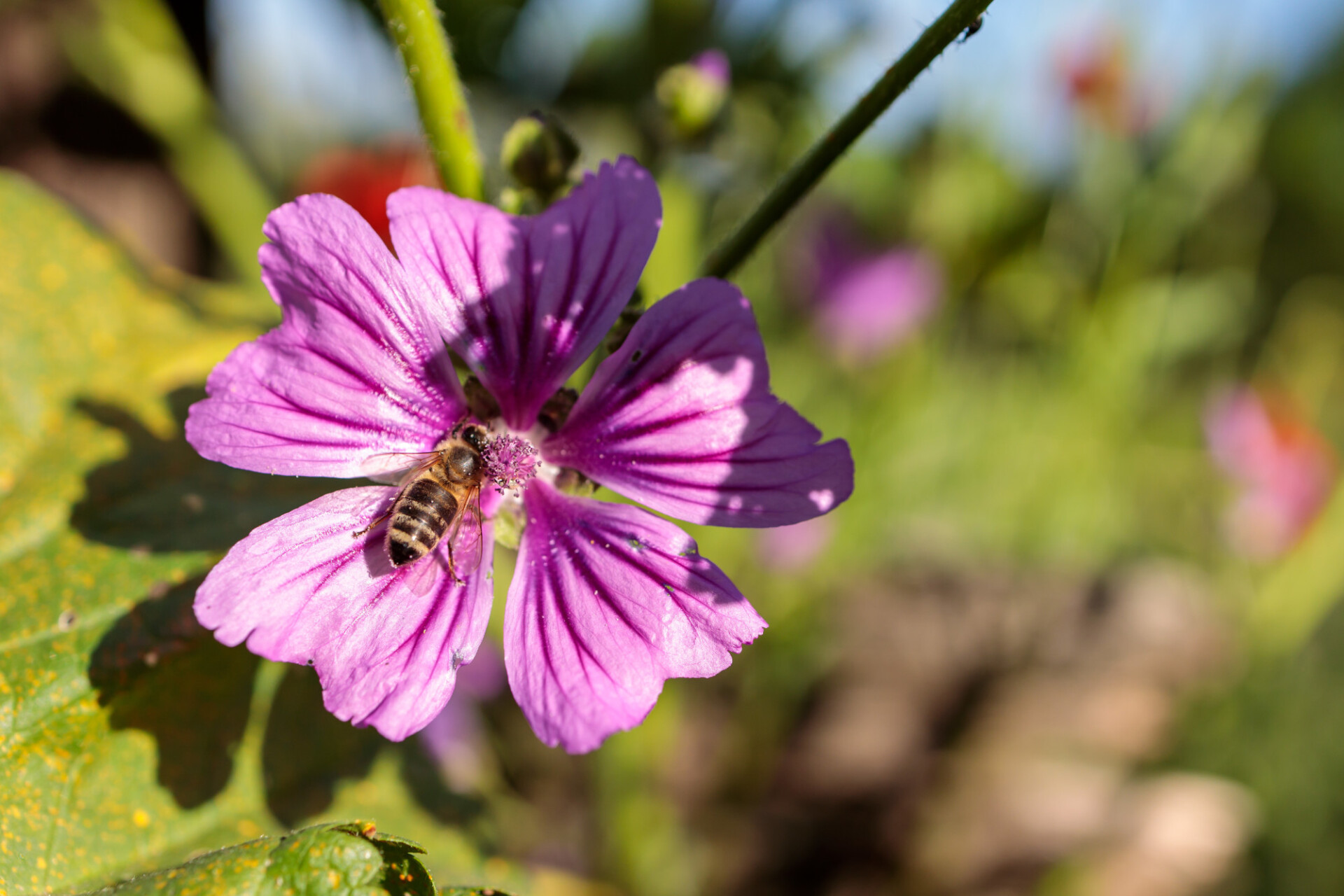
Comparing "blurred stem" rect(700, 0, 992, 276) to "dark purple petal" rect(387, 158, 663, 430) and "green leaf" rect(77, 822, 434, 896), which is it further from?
"green leaf" rect(77, 822, 434, 896)

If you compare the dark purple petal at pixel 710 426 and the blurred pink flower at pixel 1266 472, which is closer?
the dark purple petal at pixel 710 426

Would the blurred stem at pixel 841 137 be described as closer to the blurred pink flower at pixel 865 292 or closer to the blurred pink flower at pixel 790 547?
the blurred pink flower at pixel 790 547

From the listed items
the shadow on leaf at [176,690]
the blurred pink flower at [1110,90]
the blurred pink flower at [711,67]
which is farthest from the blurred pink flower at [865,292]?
the shadow on leaf at [176,690]

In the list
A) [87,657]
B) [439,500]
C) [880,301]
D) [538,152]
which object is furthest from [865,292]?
[87,657]

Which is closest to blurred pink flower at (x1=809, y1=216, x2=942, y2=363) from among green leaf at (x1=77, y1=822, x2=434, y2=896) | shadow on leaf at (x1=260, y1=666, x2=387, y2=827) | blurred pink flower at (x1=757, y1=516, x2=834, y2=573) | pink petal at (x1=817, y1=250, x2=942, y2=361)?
pink petal at (x1=817, y1=250, x2=942, y2=361)

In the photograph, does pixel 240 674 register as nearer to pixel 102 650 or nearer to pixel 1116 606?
pixel 102 650
